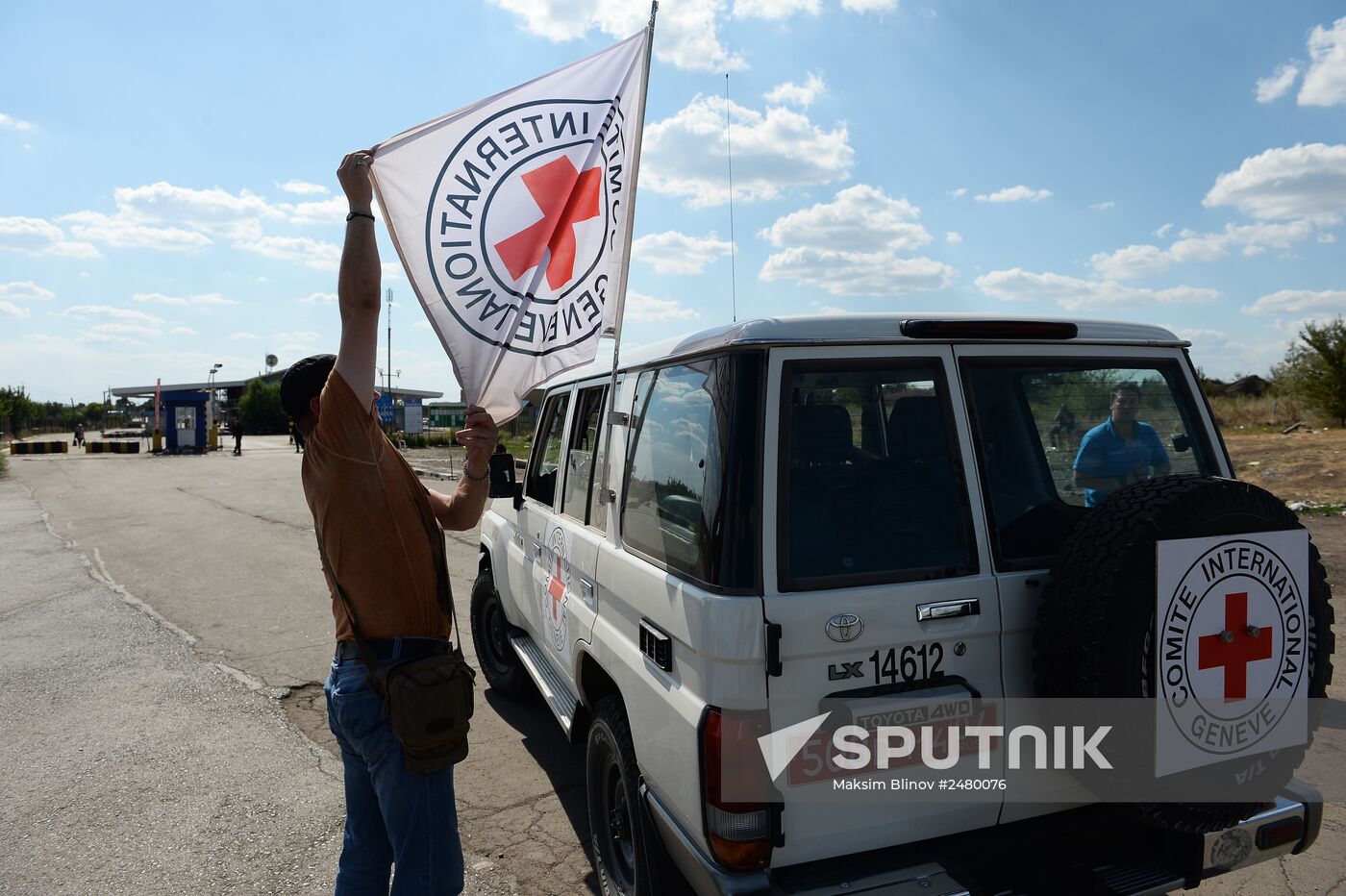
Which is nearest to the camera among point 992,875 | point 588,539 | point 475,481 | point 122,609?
point 992,875

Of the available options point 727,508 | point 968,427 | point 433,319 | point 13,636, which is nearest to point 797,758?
point 727,508

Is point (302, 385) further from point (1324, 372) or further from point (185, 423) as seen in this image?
point (185, 423)

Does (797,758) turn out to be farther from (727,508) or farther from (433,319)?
(433,319)

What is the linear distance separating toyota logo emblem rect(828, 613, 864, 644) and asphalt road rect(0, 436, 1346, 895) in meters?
1.91

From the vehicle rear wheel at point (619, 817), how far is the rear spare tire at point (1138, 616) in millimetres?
1283

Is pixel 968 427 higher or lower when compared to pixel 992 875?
higher

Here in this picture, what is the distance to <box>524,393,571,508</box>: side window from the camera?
14.1 ft

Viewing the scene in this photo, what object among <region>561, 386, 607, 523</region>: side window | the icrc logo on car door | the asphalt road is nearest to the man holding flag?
<region>561, 386, 607, 523</region>: side window

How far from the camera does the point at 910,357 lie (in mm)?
2527

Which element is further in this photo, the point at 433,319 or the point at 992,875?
the point at 433,319

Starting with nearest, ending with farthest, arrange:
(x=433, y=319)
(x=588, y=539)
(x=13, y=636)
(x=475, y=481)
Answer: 1. (x=475, y=481)
2. (x=433, y=319)
3. (x=588, y=539)
4. (x=13, y=636)

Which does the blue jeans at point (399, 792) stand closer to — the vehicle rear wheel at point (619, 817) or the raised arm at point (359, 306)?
the vehicle rear wheel at point (619, 817)

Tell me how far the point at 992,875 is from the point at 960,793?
0.24 metres

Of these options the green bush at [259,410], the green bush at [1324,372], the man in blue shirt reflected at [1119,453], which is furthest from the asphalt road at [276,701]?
the green bush at [259,410]
